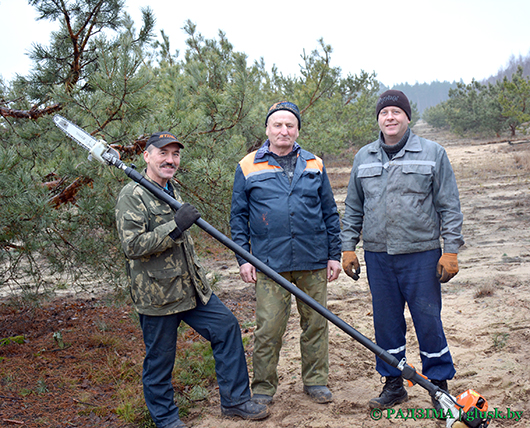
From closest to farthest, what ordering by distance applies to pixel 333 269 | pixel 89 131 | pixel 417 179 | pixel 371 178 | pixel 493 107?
1. pixel 417 179
2. pixel 371 178
3. pixel 333 269
4. pixel 89 131
5. pixel 493 107

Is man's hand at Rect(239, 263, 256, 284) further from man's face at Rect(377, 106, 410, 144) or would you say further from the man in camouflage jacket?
man's face at Rect(377, 106, 410, 144)

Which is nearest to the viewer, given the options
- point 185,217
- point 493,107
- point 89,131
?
point 185,217

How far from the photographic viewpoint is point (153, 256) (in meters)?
2.75

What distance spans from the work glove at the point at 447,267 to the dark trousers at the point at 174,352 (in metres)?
1.43

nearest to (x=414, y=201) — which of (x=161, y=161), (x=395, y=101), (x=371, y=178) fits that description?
(x=371, y=178)

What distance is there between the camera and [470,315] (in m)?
4.68

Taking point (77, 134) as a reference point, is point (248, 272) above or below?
below

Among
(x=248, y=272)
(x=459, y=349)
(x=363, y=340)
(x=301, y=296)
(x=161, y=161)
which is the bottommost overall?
(x=459, y=349)

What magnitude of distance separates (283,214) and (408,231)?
872 millimetres

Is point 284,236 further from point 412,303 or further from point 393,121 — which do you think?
point 393,121

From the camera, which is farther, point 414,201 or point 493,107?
point 493,107

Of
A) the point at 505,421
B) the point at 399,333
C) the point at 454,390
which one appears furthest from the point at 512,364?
the point at 399,333

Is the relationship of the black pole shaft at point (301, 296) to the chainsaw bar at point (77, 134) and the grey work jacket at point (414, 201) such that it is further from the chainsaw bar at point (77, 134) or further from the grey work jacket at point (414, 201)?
the grey work jacket at point (414, 201)

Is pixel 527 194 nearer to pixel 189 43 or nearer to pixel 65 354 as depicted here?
pixel 189 43
